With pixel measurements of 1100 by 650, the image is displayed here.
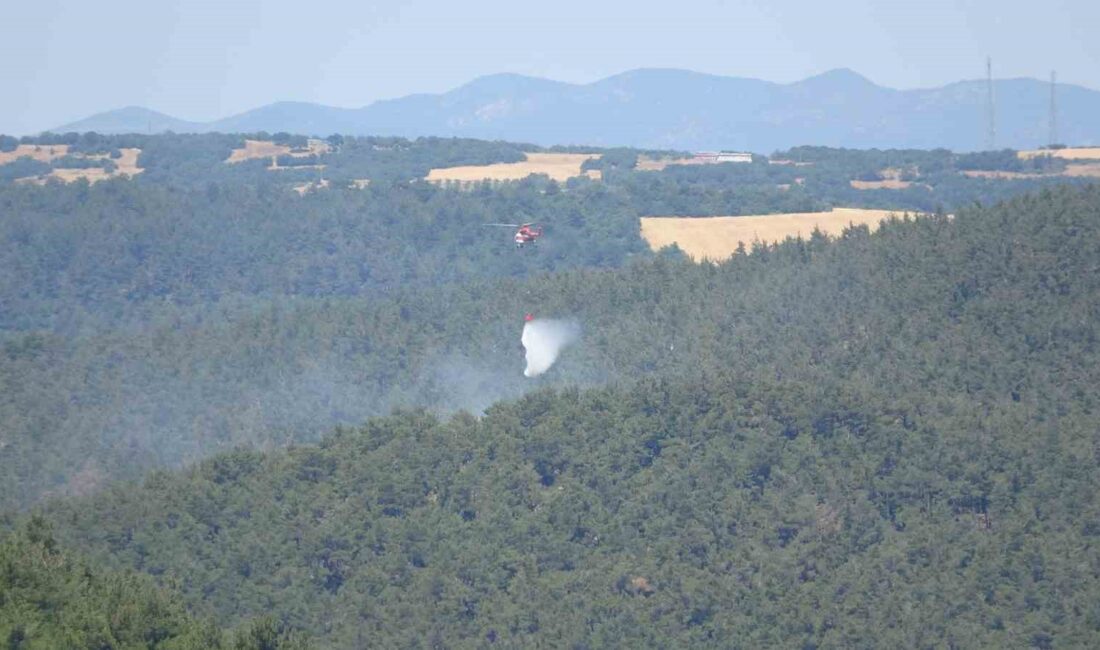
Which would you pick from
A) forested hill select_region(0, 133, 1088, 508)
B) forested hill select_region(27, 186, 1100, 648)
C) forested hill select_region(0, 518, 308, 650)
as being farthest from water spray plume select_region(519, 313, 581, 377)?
forested hill select_region(0, 518, 308, 650)

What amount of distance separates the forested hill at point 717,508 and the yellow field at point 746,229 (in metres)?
37.0

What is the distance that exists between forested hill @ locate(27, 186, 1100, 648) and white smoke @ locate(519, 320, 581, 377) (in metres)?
11.4

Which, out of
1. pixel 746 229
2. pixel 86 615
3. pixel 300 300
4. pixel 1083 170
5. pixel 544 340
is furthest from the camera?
pixel 1083 170

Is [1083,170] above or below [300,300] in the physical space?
above

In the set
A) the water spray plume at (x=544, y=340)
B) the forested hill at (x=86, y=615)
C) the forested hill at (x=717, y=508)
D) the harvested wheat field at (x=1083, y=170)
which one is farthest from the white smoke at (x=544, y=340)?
the harvested wheat field at (x=1083, y=170)

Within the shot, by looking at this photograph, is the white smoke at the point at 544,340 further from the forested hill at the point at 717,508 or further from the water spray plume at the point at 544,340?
the forested hill at the point at 717,508

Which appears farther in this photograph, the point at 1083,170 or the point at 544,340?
the point at 1083,170

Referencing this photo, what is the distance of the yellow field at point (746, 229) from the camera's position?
14312 centimetres

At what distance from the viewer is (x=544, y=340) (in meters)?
119

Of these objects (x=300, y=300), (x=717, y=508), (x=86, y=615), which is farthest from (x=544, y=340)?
(x=86, y=615)

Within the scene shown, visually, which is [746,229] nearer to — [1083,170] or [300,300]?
[300,300]

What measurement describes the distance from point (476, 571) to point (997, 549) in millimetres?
19681

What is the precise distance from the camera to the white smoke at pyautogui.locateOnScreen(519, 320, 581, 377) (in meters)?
116

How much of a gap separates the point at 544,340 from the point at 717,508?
122ft
